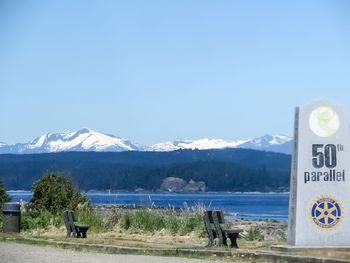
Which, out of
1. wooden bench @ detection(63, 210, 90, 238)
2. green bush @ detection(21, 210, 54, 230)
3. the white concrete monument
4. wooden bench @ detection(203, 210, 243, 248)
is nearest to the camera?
the white concrete monument

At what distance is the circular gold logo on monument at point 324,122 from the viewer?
15648 millimetres

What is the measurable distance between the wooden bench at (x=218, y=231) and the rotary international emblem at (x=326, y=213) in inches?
74.0

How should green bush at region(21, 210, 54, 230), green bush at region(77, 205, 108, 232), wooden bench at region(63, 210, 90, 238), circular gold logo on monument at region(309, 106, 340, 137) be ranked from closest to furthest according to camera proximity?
1. circular gold logo on monument at region(309, 106, 340, 137)
2. wooden bench at region(63, 210, 90, 238)
3. green bush at region(77, 205, 108, 232)
4. green bush at region(21, 210, 54, 230)

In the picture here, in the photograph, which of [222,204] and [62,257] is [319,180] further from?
[222,204]

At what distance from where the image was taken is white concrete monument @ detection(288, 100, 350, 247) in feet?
50.8

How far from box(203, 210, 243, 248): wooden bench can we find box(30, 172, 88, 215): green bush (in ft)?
29.4

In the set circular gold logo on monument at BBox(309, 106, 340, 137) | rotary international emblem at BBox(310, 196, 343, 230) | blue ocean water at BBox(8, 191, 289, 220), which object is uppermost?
circular gold logo on monument at BBox(309, 106, 340, 137)

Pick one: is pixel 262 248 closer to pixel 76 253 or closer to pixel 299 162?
pixel 299 162

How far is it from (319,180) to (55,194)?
12.1 meters

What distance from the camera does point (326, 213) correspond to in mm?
15586

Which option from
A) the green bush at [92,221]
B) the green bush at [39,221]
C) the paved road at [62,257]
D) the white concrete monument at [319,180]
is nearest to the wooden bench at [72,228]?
the green bush at [92,221]

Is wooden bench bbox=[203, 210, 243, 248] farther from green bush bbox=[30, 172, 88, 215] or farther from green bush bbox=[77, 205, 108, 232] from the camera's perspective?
green bush bbox=[30, 172, 88, 215]

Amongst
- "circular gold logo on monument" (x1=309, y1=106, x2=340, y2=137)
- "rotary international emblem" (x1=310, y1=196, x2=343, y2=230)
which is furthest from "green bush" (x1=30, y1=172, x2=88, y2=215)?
"circular gold logo on monument" (x1=309, y1=106, x2=340, y2=137)

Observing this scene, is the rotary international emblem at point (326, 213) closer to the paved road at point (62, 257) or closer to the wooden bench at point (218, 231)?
the wooden bench at point (218, 231)
